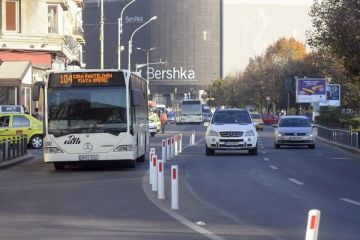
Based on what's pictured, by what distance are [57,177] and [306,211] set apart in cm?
997

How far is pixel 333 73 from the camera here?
6638 cm

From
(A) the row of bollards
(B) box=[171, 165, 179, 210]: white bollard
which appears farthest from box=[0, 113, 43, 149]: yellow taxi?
(B) box=[171, 165, 179, 210]: white bollard

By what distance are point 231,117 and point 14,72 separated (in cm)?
2175

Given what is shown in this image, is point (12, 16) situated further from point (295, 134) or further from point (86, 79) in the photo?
point (86, 79)

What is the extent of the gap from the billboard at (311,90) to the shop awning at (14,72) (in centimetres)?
2641

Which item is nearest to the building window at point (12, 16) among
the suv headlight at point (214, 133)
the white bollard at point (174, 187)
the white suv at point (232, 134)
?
the white suv at point (232, 134)

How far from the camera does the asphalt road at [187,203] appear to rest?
1235 centimetres

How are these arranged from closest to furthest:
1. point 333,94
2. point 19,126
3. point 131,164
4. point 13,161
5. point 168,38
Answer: point 131,164
point 13,161
point 19,126
point 333,94
point 168,38

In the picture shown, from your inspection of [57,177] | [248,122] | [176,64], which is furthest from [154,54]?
[57,177]

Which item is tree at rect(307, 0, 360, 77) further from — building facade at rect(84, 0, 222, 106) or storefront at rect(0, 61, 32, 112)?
building facade at rect(84, 0, 222, 106)

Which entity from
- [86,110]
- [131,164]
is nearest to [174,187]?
[86,110]

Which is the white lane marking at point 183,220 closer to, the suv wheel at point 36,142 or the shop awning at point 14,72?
the suv wheel at point 36,142

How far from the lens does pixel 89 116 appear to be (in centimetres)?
2439

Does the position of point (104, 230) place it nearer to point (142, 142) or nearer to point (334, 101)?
point (142, 142)
